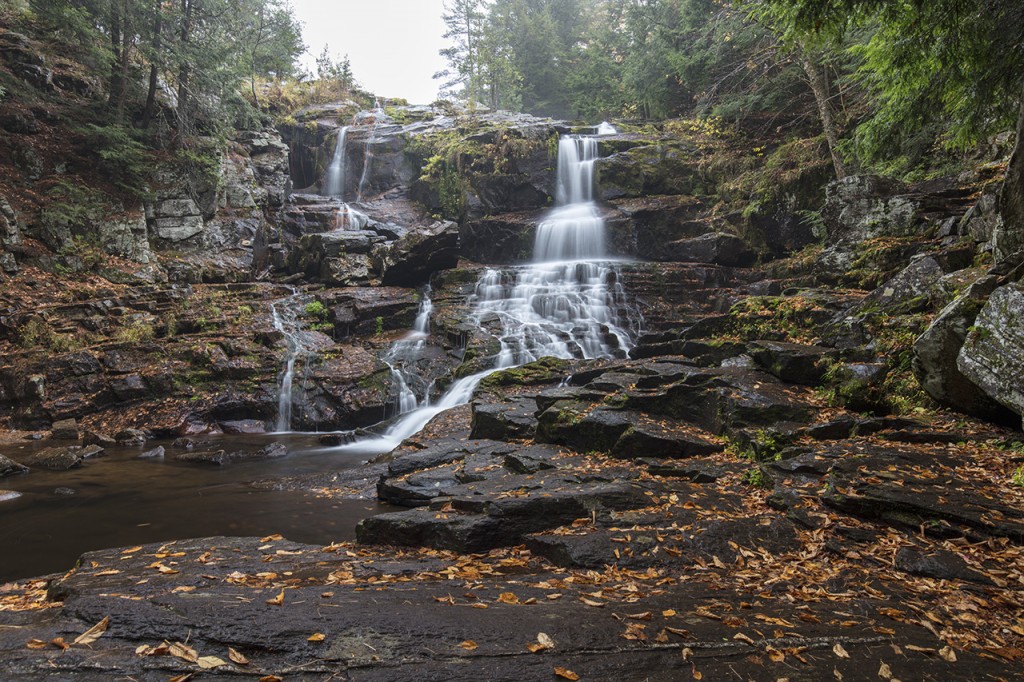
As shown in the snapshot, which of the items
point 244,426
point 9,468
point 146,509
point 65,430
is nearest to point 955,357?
point 146,509

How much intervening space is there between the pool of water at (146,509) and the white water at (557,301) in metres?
3.26

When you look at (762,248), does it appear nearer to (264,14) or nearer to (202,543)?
(202,543)

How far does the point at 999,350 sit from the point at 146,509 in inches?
429

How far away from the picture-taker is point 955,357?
5.77 m

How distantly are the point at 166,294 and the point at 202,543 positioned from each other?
1310cm

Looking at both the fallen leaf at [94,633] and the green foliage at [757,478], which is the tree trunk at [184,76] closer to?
the fallen leaf at [94,633]

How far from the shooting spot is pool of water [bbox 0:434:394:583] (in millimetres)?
6182

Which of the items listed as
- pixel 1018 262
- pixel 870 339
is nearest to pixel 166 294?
pixel 870 339

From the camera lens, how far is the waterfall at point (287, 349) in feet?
43.5

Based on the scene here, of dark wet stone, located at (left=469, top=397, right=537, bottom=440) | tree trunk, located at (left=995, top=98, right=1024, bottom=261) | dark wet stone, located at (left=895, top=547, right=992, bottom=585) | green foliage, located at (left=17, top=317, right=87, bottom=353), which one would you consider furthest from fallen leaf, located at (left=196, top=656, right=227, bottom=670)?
green foliage, located at (left=17, top=317, right=87, bottom=353)

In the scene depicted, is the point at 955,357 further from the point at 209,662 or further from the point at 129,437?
the point at 129,437

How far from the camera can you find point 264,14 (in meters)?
26.9

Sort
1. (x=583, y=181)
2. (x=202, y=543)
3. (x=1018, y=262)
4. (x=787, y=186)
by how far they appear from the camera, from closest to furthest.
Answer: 1. (x=202, y=543)
2. (x=1018, y=262)
3. (x=787, y=186)
4. (x=583, y=181)

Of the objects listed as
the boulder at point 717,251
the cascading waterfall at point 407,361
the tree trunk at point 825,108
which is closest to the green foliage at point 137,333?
the cascading waterfall at point 407,361
